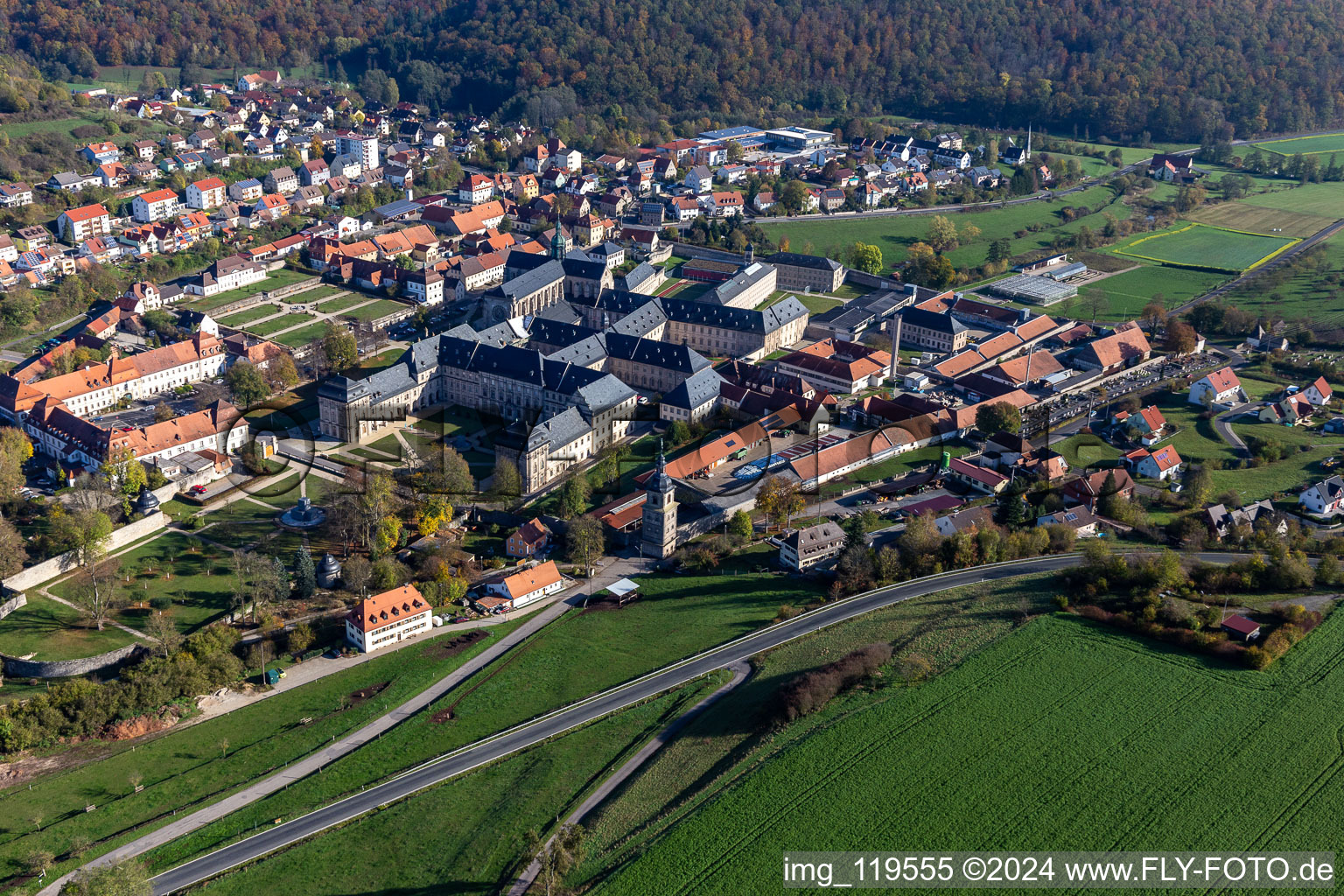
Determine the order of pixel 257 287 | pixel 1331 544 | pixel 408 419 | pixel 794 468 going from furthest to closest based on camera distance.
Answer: pixel 257 287 < pixel 408 419 < pixel 794 468 < pixel 1331 544

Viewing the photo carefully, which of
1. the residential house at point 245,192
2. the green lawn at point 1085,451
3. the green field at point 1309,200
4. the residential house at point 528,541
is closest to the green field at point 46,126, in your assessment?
the residential house at point 245,192

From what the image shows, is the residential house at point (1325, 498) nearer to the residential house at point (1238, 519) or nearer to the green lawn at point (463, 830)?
the residential house at point (1238, 519)

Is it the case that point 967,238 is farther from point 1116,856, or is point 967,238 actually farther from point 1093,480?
point 1116,856

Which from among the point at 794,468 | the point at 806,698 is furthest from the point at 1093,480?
the point at 806,698

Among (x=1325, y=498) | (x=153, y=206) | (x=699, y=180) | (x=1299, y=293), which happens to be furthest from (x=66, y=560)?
(x=1299, y=293)

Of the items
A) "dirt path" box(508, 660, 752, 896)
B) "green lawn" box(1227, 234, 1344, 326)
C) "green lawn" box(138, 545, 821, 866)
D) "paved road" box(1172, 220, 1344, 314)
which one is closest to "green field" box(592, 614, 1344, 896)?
"dirt path" box(508, 660, 752, 896)

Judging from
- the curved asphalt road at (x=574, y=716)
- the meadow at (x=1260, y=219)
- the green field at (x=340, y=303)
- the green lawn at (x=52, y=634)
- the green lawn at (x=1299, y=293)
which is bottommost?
the green lawn at (x=52, y=634)
